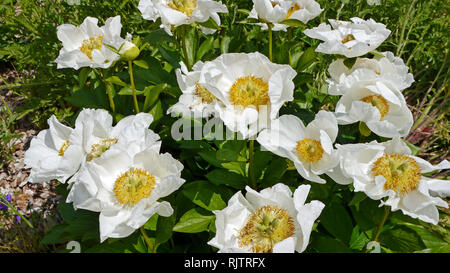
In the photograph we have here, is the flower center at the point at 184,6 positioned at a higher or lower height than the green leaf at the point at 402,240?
higher

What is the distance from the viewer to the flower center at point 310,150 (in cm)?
118

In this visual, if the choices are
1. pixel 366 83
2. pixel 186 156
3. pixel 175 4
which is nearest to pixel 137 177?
pixel 186 156

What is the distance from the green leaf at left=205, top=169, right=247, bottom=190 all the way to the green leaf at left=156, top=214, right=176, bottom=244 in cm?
22

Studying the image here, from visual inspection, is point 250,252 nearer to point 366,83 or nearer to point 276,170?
point 276,170

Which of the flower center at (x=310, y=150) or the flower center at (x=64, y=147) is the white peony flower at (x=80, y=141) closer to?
the flower center at (x=64, y=147)

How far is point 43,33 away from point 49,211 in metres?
1.16

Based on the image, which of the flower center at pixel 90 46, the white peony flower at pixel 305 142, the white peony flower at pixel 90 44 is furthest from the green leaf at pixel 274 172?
the flower center at pixel 90 46

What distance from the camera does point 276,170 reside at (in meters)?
1.40

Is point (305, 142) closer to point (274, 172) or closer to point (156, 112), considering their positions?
point (274, 172)

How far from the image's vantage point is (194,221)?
4.28 feet

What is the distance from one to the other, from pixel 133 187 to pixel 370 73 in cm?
85

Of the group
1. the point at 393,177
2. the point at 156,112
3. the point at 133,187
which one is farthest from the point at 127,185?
the point at 393,177

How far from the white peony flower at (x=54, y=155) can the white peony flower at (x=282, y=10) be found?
2.47 ft

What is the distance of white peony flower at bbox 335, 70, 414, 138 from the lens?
1140 millimetres
